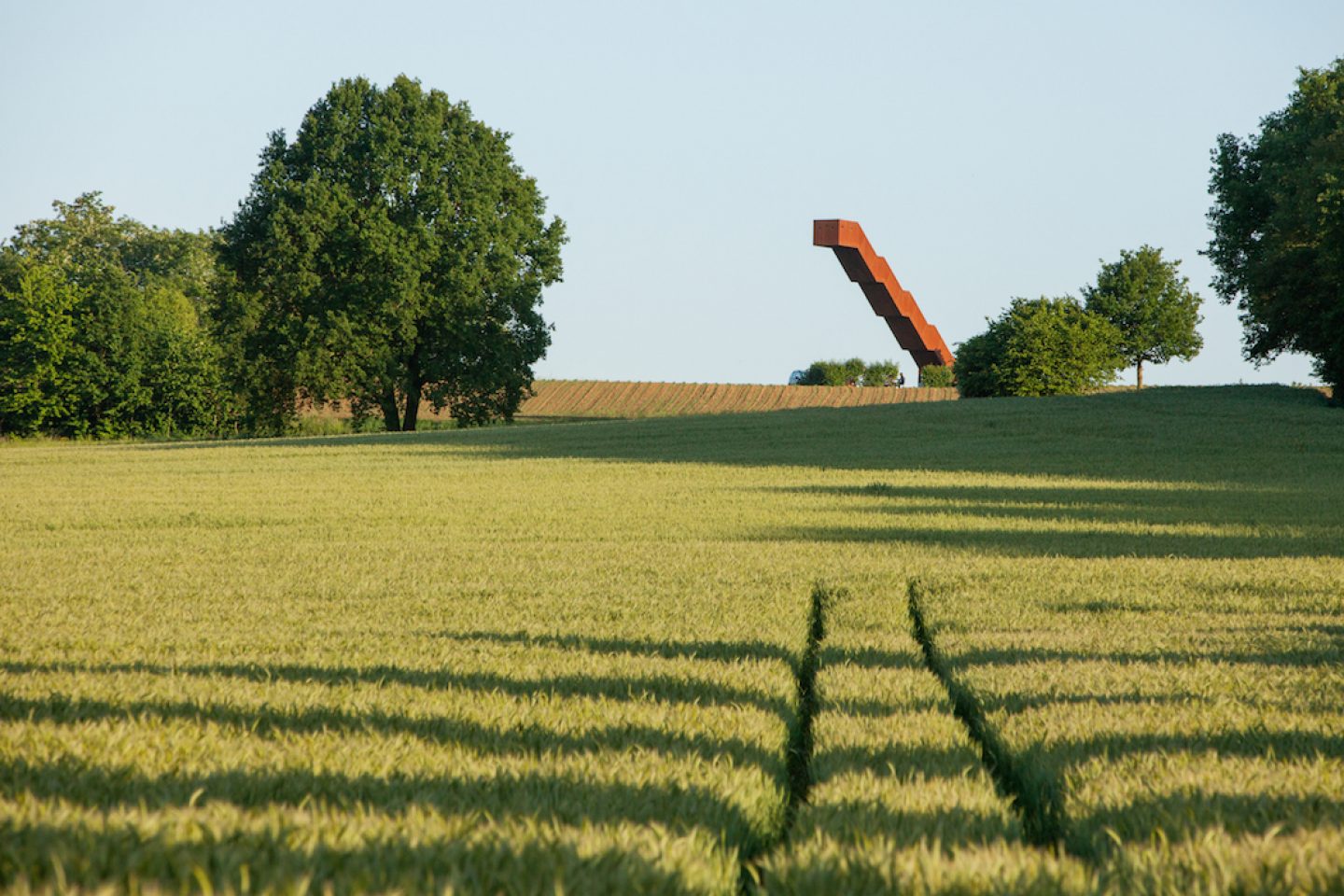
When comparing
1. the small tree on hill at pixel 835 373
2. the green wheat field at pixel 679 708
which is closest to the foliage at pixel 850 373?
the small tree on hill at pixel 835 373

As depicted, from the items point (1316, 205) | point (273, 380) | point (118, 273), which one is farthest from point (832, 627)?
point (118, 273)

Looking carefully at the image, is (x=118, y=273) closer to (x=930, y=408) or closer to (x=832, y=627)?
(x=930, y=408)

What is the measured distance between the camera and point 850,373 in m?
88.9

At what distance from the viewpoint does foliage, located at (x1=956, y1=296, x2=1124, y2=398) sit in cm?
5353

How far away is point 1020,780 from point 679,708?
127 cm

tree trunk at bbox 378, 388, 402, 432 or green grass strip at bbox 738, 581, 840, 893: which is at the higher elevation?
tree trunk at bbox 378, 388, 402, 432

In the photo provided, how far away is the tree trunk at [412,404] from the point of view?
45.9 m

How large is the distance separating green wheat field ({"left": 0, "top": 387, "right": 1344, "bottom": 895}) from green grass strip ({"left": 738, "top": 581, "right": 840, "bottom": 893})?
0.02 meters

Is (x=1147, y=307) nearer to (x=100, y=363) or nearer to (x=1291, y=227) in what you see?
(x=1291, y=227)

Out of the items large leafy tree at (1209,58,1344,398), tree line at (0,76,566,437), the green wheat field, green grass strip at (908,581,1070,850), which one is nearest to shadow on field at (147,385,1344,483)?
large leafy tree at (1209,58,1344,398)

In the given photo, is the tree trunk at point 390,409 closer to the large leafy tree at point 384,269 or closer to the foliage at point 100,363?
the large leafy tree at point 384,269

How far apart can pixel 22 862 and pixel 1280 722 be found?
157 inches

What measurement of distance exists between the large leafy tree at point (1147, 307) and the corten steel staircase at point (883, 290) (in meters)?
10.1

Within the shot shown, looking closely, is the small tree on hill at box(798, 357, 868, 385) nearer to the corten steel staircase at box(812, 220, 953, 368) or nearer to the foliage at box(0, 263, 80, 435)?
the corten steel staircase at box(812, 220, 953, 368)
